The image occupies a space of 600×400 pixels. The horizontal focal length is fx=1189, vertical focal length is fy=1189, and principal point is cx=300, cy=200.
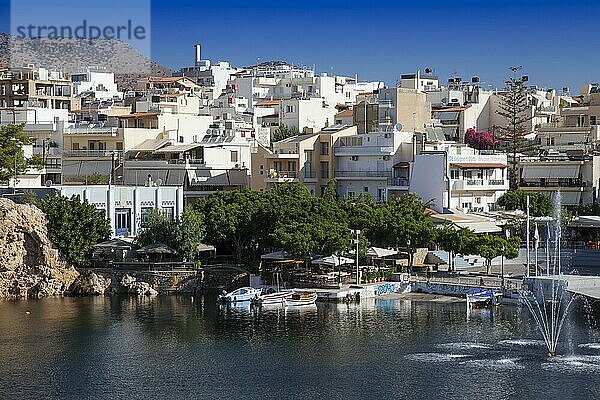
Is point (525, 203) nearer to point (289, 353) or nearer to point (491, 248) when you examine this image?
point (491, 248)

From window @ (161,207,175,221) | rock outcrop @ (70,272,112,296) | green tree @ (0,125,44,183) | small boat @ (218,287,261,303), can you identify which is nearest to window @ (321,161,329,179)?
window @ (161,207,175,221)

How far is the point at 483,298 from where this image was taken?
4425cm

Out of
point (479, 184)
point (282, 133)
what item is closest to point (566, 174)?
→ point (479, 184)

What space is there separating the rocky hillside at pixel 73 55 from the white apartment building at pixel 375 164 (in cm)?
5344

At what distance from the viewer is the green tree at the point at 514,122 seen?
224ft

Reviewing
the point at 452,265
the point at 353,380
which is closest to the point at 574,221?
the point at 452,265

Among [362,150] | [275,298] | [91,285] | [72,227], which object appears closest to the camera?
[275,298]

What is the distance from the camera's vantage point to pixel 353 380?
31.8 meters

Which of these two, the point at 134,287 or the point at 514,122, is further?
the point at 514,122

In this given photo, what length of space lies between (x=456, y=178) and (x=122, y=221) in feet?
55.8

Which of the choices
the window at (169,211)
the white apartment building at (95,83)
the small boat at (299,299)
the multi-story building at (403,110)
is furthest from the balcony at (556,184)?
the white apartment building at (95,83)

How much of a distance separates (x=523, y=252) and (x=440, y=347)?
65.1 ft

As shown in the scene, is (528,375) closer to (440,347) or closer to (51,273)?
(440,347)

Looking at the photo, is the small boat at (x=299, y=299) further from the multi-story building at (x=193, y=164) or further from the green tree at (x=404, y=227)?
the multi-story building at (x=193, y=164)
